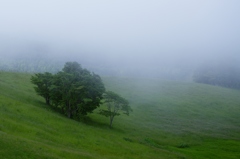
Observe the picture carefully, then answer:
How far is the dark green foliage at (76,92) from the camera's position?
65250mm

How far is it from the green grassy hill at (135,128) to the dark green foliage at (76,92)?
13.6ft

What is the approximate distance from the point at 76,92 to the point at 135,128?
23.9m

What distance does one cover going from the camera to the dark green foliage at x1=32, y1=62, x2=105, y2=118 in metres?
65.2

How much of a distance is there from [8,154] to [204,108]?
11325 centimetres

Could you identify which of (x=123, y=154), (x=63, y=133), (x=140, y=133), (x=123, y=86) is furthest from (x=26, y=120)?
(x=123, y=86)

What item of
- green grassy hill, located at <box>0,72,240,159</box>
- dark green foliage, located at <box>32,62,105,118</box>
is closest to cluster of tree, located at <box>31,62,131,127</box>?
dark green foliage, located at <box>32,62,105,118</box>

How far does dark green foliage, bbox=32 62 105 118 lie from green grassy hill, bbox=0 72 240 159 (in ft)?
13.6

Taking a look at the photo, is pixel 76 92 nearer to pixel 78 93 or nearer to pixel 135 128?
pixel 78 93

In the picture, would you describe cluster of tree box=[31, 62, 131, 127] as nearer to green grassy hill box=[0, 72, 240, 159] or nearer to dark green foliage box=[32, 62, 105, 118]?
dark green foliage box=[32, 62, 105, 118]

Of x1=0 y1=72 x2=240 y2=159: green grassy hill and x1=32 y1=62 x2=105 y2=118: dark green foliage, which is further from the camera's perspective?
x1=32 y1=62 x2=105 y2=118: dark green foliage

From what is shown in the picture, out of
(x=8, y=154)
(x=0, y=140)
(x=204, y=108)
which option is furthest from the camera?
(x=204, y=108)

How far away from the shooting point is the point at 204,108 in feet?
418

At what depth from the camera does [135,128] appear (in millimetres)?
79000

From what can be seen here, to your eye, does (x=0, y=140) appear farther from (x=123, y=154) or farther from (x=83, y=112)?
(x=83, y=112)
